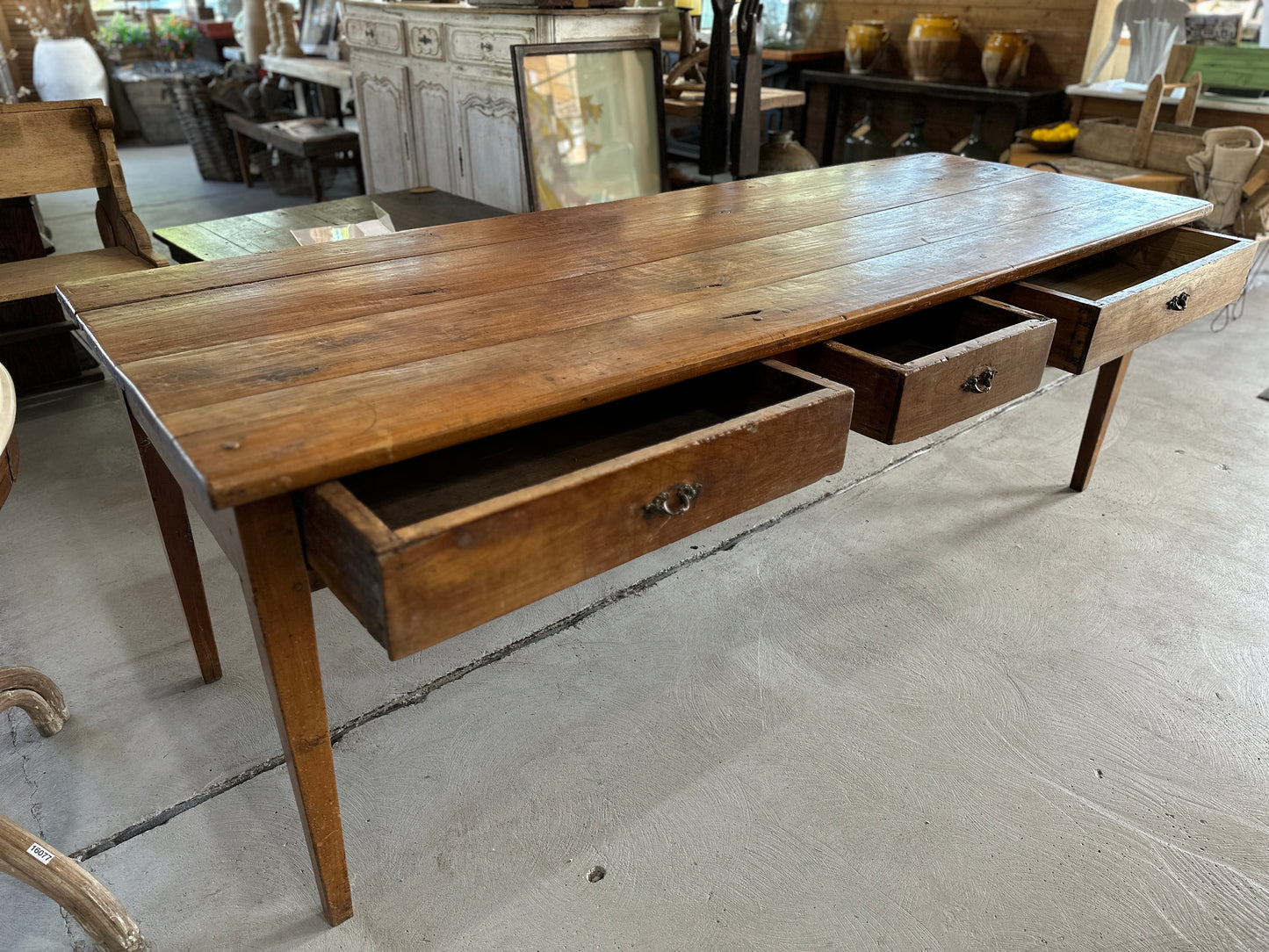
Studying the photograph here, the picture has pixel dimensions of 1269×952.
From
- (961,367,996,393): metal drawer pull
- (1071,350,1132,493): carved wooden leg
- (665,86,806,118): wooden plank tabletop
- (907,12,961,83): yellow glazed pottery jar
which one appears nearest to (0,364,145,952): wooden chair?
(961,367,996,393): metal drawer pull

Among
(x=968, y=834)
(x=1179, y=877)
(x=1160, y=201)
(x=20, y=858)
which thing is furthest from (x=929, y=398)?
(x=20, y=858)

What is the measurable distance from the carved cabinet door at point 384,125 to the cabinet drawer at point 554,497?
317 cm

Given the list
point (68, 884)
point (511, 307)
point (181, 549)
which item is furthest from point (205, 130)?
point (68, 884)

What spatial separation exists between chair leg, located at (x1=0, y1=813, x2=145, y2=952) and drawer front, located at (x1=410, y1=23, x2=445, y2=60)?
3270mm

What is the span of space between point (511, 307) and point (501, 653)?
0.69m

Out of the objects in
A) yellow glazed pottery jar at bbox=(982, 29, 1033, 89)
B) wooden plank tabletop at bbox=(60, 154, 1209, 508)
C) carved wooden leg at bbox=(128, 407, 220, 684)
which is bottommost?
carved wooden leg at bbox=(128, 407, 220, 684)

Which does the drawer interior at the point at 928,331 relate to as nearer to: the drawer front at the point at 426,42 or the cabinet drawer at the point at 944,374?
the cabinet drawer at the point at 944,374

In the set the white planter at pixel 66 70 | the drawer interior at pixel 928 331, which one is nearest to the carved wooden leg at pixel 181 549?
the drawer interior at pixel 928 331

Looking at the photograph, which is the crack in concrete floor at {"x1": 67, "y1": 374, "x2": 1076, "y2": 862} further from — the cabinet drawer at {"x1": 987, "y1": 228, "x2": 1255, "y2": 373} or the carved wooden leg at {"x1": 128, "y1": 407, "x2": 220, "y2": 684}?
the cabinet drawer at {"x1": 987, "y1": 228, "x2": 1255, "y2": 373}

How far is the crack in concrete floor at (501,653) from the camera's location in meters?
1.26

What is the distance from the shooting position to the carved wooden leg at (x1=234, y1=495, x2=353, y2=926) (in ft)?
2.83

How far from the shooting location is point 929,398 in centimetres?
119

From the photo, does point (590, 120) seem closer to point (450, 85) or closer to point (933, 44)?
point (450, 85)

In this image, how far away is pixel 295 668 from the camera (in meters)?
0.95
